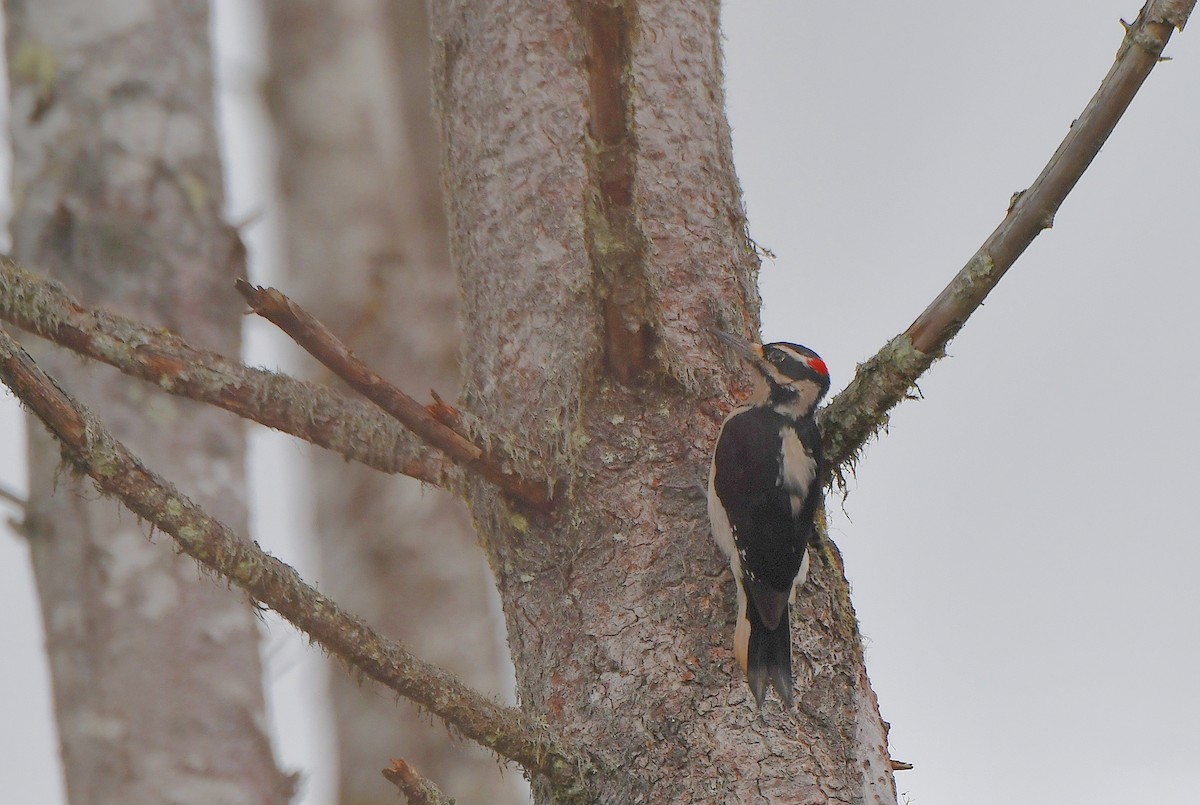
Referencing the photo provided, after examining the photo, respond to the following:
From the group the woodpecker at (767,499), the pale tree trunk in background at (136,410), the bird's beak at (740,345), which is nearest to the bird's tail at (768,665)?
the woodpecker at (767,499)

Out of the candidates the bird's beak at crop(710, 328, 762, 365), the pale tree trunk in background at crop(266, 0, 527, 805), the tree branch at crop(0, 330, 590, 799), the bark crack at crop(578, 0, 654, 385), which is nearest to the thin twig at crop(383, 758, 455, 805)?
the tree branch at crop(0, 330, 590, 799)

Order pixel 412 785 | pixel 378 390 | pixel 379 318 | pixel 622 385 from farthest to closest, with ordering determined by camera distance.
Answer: pixel 379 318 < pixel 622 385 < pixel 378 390 < pixel 412 785

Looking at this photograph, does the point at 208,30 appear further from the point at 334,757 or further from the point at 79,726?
the point at 334,757

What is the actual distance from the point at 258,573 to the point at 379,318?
5068mm

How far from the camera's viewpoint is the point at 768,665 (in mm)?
2262

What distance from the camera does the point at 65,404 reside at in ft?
6.08

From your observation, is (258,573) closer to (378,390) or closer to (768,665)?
(378,390)

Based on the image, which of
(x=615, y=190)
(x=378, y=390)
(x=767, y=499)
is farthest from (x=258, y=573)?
(x=767, y=499)

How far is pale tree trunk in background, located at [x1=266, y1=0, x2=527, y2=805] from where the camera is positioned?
6035 millimetres

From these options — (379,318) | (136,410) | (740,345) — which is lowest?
(740,345)

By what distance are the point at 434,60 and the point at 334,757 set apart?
405 cm

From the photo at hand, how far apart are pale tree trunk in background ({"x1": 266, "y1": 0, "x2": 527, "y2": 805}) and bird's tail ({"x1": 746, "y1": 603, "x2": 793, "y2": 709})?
3.56 metres

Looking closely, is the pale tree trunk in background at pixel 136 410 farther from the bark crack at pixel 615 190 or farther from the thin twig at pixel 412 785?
the thin twig at pixel 412 785

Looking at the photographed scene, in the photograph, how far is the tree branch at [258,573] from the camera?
1.84 m
